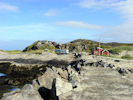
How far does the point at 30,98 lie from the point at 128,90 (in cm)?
731

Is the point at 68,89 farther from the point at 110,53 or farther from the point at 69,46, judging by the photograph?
the point at 69,46

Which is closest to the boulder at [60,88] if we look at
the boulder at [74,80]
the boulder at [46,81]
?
the boulder at [74,80]

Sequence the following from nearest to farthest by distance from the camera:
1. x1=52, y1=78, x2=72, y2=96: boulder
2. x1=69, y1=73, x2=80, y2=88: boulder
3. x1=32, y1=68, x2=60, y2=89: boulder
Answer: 1. x1=52, y1=78, x2=72, y2=96: boulder
2. x1=69, y1=73, x2=80, y2=88: boulder
3. x1=32, y1=68, x2=60, y2=89: boulder

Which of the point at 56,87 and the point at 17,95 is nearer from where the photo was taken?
the point at 17,95

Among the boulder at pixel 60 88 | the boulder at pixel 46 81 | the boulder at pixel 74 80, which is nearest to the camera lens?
the boulder at pixel 60 88

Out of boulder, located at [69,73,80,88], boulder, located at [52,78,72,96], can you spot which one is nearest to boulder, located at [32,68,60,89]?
boulder, located at [69,73,80,88]

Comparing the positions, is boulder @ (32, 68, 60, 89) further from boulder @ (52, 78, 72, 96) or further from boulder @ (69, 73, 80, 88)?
boulder @ (52, 78, 72, 96)

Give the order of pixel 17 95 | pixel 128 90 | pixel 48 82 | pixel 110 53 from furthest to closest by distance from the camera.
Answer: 1. pixel 110 53
2. pixel 48 82
3. pixel 128 90
4. pixel 17 95

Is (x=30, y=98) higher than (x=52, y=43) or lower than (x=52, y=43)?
lower

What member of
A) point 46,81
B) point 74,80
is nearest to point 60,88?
point 74,80

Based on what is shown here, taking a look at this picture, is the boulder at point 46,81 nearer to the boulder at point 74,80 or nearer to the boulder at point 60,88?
the boulder at point 74,80

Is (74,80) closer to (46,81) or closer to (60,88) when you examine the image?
(60,88)

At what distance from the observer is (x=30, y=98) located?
27.1 ft

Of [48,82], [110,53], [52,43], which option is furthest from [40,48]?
[48,82]
